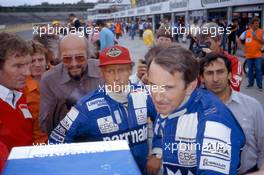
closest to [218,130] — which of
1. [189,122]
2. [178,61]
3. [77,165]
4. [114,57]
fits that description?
[189,122]

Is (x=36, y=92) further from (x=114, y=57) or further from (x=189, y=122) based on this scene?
(x=189, y=122)

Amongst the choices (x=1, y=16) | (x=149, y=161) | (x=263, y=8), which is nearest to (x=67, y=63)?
(x=149, y=161)

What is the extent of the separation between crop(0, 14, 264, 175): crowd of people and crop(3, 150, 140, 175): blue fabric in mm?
195

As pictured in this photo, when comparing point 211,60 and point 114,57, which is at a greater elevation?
point 114,57

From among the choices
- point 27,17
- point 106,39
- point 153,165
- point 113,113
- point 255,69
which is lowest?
point 255,69

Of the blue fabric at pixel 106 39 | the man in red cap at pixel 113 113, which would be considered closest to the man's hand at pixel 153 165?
the man in red cap at pixel 113 113

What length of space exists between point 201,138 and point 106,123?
31.6 inches

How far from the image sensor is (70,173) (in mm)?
993

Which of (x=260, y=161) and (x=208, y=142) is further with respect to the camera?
(x=260, y=161)

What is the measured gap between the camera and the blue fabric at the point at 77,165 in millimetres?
1005

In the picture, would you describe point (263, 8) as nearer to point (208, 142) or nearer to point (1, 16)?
point (208, 142)

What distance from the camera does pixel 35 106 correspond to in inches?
102

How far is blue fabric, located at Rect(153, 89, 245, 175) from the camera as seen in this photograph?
1338mm

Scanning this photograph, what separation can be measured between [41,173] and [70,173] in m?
0.08
